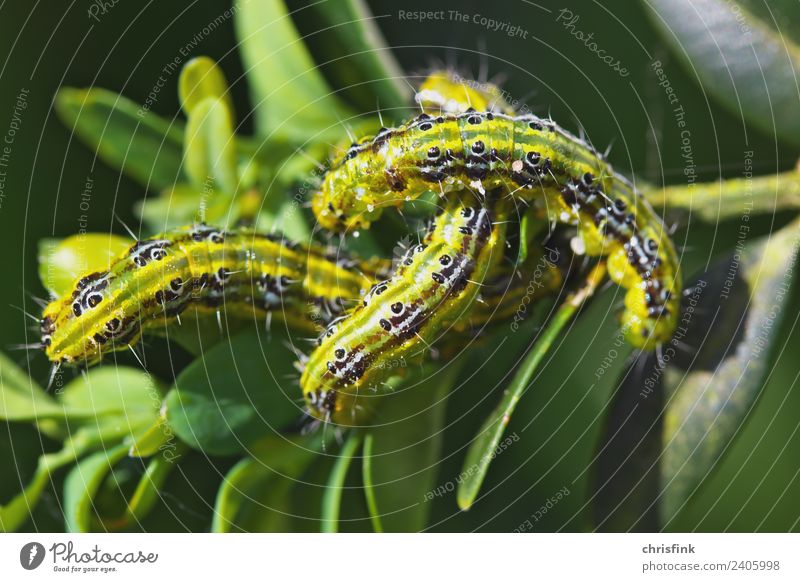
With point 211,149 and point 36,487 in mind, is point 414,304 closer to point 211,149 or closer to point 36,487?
point 211,149

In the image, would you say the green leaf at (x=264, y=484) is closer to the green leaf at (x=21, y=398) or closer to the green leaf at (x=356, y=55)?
the green leaf at (x=21, y=398)

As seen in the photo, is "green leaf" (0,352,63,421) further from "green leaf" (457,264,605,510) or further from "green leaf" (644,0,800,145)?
"green leaf" (644,0,800,145)

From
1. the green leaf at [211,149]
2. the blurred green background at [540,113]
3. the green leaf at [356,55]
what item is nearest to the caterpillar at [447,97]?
the green leaf at [356,55]
